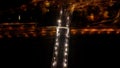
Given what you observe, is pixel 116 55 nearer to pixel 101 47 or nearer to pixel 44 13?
pixel 101 47

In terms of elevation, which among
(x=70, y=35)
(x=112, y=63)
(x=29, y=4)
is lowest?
(x=112, y=63)

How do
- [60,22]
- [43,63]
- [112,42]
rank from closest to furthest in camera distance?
[43,63], [112,42], [60,22]

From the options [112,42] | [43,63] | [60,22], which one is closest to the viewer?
[43,63]

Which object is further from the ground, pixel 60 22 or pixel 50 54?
pixel 60 22

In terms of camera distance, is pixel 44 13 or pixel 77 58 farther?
pixel 44 13

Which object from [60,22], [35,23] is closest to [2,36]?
[35,23]

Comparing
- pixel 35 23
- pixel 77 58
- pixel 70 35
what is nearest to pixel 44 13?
pixel 35 23
